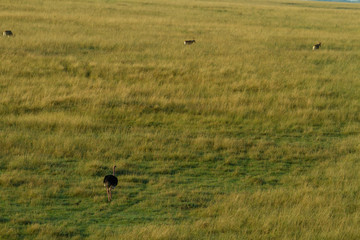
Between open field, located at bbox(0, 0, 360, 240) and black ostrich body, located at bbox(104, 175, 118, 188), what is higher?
black ostrich body, located at bbox(104, 175, 118, 188)

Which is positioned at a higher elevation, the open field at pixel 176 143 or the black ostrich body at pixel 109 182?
the black ostrich body at pixel 109 182

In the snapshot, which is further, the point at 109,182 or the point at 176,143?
the point at 176,143

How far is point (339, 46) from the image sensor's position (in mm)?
30781

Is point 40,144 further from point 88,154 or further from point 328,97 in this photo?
point 328,97

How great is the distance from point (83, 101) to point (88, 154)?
468 centimetres

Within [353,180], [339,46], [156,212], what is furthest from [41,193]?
[339,46]

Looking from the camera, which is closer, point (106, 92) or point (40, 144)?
point (40, 144)

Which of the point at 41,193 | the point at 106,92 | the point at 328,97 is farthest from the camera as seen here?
the point at 328,97

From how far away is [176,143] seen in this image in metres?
11.3

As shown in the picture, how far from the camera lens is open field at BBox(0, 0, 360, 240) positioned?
7457 mm

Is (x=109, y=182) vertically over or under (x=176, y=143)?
over

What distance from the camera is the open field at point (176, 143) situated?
24.5 feet

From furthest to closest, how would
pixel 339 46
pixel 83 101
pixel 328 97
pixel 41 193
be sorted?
pixel 339 46, pixel 328 97, pixel 83 101, pixel 41 193

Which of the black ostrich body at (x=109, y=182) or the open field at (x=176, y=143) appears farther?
the black ostrich body at (x=109, y=182)
